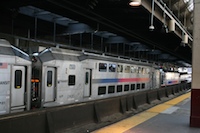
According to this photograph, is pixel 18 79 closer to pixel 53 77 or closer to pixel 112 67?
pixel 53 77

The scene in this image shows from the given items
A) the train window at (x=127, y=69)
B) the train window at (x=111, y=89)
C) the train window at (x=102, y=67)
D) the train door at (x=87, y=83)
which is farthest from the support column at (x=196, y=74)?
the train window at (x=127, y=69)

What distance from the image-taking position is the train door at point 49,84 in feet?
37.8

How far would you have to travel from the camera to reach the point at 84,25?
18.3 m

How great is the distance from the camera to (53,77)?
1201cm

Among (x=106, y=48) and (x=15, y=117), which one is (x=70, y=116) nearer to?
(x=15, y=117)

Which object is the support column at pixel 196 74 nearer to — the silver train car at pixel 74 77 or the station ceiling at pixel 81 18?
the station ceiling at pixel 81 18

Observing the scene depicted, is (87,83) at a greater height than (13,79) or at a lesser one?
lesser

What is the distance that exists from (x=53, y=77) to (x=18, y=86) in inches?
85.0

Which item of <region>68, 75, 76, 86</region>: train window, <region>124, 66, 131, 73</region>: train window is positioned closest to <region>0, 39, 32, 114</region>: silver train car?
<region>68, 75, 76, 86</region>: train window

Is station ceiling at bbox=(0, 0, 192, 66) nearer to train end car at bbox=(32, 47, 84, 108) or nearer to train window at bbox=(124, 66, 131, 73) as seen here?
train end car at bbox=(32, 47, 84, 108)

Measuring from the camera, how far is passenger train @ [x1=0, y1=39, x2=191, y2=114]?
9695 mm

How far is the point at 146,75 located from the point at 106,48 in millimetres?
6590

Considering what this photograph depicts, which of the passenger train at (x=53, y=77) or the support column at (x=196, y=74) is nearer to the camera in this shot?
the support column at (x=196, y=74)

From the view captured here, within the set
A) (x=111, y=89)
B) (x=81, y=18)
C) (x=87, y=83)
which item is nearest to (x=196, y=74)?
(x=87, y=83)
